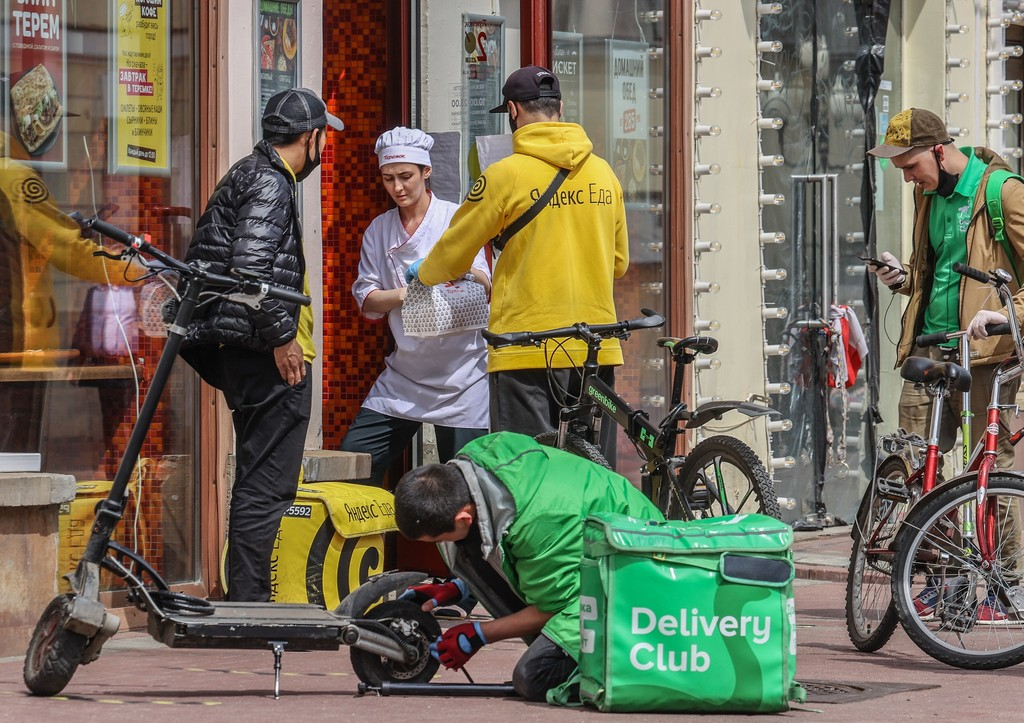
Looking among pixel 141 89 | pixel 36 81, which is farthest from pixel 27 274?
pixel 141 89

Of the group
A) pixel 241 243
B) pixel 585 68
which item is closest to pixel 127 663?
pixel 241 243

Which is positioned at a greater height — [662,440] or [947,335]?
[947,335]

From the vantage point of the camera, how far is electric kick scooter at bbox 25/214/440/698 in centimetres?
567

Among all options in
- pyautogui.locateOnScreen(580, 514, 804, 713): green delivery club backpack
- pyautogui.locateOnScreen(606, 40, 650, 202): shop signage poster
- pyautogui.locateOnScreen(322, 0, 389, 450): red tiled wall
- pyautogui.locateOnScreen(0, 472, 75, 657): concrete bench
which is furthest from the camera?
pyautogui.locateOnScreen(606, 40, 650, 202): shop signage poster

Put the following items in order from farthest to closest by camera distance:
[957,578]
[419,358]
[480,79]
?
[480,79] < [419,358] < [957,578]

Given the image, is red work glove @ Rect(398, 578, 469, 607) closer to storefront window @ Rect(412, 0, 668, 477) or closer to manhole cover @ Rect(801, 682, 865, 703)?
manhole cover @ Rect(801, 682, 865, 703)

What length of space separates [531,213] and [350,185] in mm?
1933

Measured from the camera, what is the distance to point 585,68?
975 cm

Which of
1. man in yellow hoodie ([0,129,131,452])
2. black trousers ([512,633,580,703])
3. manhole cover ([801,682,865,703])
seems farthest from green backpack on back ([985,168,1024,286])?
man in yellow hoodie ([0,129,131,452])

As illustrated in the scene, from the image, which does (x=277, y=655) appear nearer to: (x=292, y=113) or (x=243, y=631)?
A: (x=243, y=631)

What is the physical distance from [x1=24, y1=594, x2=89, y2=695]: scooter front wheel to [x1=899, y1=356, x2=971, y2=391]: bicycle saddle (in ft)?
10.4

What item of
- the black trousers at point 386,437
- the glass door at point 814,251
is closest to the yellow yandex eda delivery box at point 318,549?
the black trousers at point 386,437

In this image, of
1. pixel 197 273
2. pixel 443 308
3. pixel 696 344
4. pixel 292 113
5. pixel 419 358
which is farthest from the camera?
pixel 419 358

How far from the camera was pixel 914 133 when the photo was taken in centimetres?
765
